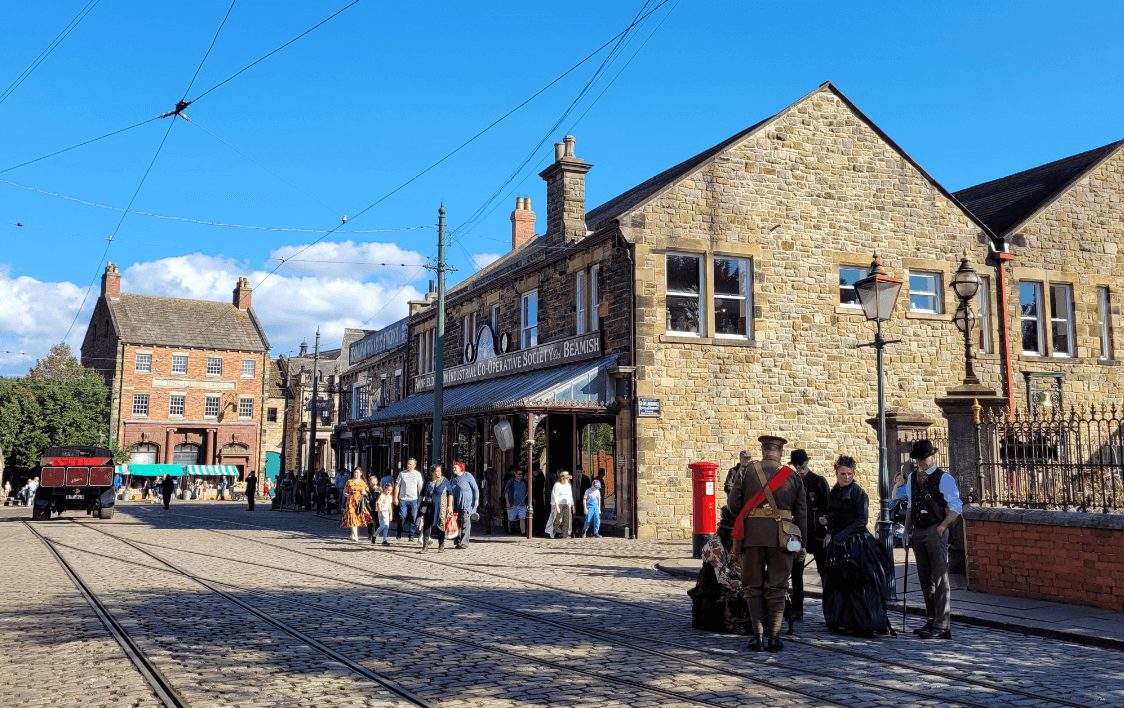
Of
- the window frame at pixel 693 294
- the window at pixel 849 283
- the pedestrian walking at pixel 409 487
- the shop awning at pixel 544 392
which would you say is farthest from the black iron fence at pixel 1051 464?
the window at pixel 849 283

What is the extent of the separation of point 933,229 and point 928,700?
62.8 ft

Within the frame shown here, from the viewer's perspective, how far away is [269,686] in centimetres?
628

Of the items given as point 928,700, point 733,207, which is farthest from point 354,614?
point 733,207

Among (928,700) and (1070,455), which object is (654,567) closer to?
(1070,455)

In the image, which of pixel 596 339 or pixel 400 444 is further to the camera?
pixel 400 444

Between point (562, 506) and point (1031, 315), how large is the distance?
12.9 meters

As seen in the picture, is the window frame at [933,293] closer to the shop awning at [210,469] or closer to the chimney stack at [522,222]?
the chimney stack at [522,222]

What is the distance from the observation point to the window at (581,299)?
Answer: 2314 cm

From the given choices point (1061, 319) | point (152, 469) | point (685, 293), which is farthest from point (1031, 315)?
point (152, 469)

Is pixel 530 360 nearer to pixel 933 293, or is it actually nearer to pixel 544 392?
pixel 544 392

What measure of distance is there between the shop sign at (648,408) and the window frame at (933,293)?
7.18m

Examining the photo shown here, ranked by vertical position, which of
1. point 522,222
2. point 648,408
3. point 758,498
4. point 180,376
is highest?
point 522,222

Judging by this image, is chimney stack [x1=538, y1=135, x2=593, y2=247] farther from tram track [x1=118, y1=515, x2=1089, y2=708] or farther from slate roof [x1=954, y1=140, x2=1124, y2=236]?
tram track [x1=118, y1=515, x2=1089, y2=708]

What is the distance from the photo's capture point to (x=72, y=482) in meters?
29.0
